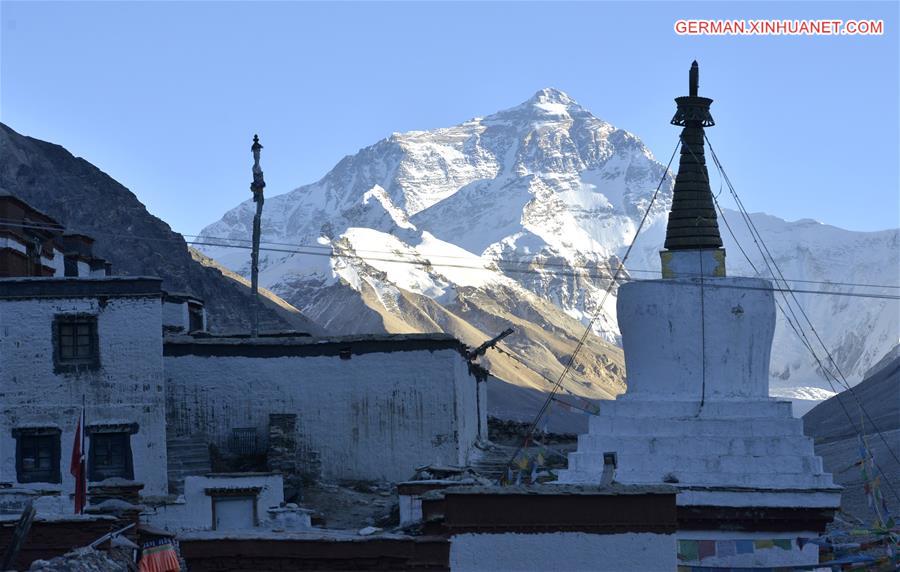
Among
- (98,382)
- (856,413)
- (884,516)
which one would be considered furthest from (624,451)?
(856,413)

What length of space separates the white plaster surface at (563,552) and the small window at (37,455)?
15.6 metres

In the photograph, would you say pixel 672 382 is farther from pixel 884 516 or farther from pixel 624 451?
pixel 884 516

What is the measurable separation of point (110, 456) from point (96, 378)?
5.16ft

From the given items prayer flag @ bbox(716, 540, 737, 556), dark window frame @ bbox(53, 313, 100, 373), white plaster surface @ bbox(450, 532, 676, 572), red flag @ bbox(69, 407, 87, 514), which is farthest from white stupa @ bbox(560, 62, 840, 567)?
dark window frame @ bbox(53, 313, 100, 373)

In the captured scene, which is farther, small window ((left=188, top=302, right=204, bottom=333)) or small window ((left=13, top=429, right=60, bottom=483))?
small window ((left=188, top=302, right=204, bottom=333))

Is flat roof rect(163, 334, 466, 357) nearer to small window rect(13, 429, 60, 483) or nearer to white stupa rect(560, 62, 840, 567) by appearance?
small window rect(13, 429, 60, 483)

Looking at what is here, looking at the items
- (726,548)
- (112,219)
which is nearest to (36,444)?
(726,548)

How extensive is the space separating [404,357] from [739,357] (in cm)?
Result: 956

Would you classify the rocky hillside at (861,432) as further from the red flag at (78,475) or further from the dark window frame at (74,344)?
the dark window frame at (74,344)

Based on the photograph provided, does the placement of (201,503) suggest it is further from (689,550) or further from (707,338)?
(707,338)

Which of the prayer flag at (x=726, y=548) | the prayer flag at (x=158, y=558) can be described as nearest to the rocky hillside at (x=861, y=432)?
the prayer flag at (x=726, y=548)

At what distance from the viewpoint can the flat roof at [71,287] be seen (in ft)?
107

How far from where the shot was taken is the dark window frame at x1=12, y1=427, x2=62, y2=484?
32062 mm

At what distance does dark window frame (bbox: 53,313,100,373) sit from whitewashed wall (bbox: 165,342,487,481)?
8.45 ft
